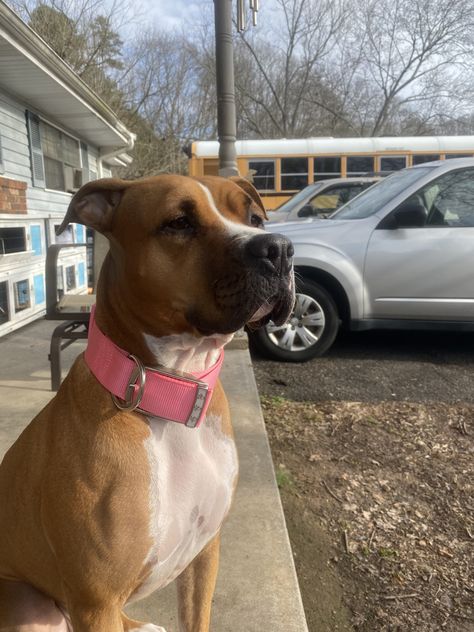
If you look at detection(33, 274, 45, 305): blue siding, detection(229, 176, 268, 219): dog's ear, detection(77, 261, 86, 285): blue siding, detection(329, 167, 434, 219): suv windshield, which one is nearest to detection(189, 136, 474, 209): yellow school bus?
detection(77, 261, 86, 285): blue siding

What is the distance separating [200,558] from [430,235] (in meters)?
4.02

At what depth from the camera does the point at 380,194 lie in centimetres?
534

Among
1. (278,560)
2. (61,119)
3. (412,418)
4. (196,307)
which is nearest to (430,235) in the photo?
(412,418)

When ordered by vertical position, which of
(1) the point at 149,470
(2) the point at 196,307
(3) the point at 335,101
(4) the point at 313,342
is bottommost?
(4) the point at 313,342

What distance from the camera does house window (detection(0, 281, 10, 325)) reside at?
5.82m

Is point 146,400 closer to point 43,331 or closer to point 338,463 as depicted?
point 338,463

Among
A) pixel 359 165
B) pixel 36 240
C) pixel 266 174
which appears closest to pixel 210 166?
pixel 266 174

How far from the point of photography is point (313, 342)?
195 inches

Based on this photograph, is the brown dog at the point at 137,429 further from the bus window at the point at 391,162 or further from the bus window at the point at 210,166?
the bus window at the point at 391,162

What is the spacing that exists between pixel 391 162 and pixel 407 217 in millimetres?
10040

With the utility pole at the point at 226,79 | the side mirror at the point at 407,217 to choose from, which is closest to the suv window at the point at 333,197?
the utility pole at the point at 226,79

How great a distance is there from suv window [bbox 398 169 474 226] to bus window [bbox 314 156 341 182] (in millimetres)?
9197

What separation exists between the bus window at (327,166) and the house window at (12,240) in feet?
30.1

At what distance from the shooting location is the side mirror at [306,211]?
8.86m
